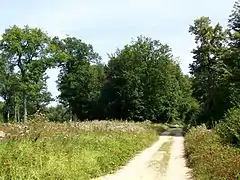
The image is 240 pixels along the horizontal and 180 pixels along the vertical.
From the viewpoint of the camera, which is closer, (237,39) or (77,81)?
(237,39)

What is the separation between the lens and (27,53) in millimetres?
69438

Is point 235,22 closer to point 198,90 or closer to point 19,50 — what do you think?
point 198,90

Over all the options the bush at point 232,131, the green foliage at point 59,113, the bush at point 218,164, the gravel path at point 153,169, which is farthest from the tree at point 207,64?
the bush at point 218,164

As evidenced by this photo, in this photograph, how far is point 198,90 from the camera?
66812mm

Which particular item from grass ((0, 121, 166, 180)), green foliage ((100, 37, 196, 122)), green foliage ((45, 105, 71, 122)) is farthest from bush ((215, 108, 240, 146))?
green foliage ((100, 37, 196, 122))

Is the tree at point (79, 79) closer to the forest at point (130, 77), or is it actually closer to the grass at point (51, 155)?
the forest at point (130, 77)

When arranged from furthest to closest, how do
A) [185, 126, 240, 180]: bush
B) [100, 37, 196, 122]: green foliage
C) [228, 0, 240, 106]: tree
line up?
[100, 37, 196, 122]: green foliage
[228, 0, 240, 106]: tree
[185, 126, 240, 180]: bush

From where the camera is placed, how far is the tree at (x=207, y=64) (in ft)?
198

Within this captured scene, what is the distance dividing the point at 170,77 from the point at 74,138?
6038cm

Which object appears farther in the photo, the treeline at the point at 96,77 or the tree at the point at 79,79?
the tree at the point at 79,79

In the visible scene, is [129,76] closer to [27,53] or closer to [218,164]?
[27,53]

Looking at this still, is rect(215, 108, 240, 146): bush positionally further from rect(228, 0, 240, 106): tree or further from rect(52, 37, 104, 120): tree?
rect(52, 37, 104, 120): tree

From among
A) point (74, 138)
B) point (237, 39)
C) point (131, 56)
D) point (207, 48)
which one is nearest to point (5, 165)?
point (74, 138)

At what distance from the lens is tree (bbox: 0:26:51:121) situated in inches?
2662
